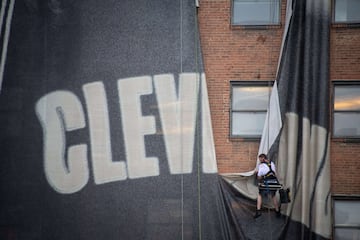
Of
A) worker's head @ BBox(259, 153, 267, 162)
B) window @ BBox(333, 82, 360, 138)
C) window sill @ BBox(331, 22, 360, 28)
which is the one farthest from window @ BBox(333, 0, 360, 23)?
worker's head @ BBox(259, 153, 267, 162)

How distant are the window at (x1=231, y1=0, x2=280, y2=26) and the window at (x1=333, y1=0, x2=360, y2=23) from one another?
1.55m

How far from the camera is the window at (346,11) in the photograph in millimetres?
11703

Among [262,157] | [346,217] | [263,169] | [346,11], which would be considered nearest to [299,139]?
[262,157]

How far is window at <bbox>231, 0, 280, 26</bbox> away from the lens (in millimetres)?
11734

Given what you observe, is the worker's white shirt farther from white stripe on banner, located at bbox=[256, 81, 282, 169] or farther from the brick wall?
the brick wall

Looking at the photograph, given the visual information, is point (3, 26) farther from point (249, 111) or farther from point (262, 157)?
point (262, 157)

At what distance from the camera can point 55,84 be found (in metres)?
11.5

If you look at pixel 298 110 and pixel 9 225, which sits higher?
pixel 298 110

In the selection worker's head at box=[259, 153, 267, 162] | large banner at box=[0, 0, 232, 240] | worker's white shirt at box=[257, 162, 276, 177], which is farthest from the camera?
large banner at box=[0, 0, 232, 240]

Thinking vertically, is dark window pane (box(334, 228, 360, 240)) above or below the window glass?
below

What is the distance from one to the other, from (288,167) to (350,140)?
1795 mm

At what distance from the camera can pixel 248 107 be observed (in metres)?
11.7

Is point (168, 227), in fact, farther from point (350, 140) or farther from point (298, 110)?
point (350, 140)

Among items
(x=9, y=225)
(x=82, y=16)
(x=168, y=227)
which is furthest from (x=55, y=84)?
(x=168, y=227)
